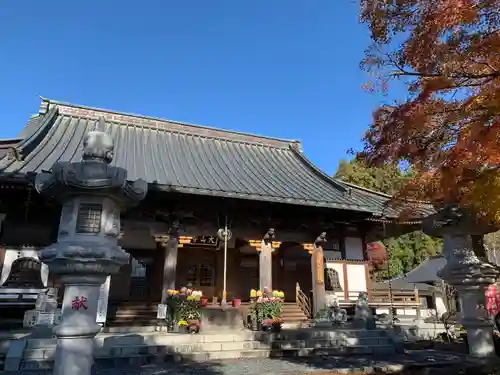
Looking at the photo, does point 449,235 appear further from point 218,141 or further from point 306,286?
point 218,141

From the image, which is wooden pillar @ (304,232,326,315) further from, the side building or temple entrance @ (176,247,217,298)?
temple entrance @ (176,247,217,298)

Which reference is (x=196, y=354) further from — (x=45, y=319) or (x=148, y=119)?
(x=148, y=119)

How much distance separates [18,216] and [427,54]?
38.2 feet

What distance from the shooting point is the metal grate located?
16.8 feet

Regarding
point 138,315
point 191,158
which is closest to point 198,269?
point 138,315

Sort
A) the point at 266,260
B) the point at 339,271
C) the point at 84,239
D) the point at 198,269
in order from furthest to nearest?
the point at 198,269 < the point at 339,271 < the point at 266,260 < the point at 84,239

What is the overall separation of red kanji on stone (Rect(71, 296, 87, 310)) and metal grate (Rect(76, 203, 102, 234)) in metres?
0.89

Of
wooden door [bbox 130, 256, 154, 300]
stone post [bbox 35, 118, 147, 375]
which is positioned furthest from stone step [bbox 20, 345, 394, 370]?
wooden door [bbox 130, 256, 154, 300]

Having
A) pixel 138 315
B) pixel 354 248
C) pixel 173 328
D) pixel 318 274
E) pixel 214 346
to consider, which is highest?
pixel 354 248

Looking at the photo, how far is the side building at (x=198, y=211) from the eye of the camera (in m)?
11.0

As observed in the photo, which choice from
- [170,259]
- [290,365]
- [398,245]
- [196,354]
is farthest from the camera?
[398,245]

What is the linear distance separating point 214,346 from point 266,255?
166 inches

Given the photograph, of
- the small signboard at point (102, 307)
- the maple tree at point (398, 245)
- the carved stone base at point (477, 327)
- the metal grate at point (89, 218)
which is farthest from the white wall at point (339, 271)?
the maple tree at point (398, 245)

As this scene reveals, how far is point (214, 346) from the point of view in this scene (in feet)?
29.7
